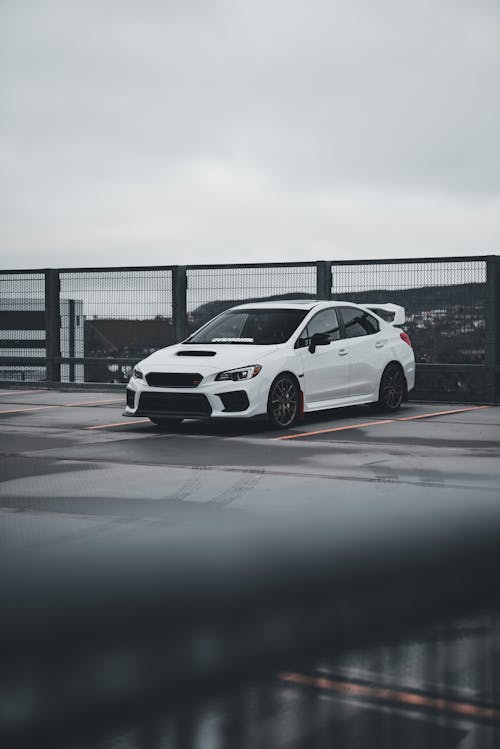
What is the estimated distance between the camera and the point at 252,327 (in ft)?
50.4

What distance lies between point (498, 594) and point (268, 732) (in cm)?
226

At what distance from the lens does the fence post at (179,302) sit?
891 inches

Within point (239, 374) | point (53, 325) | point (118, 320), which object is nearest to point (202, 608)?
point (239, 374)

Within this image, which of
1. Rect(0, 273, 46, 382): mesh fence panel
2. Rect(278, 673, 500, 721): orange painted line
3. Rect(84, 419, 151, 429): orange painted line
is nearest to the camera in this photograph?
Rect(278, 673, 500, 721): orange painted line

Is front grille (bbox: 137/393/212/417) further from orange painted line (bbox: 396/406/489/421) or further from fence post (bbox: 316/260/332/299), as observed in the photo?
fence post (bbox: 316/260/332/299)

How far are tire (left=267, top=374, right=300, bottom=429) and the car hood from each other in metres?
0.40

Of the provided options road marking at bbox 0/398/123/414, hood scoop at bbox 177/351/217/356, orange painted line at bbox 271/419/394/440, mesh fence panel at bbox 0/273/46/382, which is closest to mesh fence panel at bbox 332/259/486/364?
orange painted line at bbox 271/419/394/440

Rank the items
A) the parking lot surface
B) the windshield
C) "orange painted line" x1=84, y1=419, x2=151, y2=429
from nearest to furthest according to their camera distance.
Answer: the parking lot surface → the windshield → "orange painted line" x1=84, y1=419, x2=151, y2=429

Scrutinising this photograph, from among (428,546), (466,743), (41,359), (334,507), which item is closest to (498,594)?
(428,546)

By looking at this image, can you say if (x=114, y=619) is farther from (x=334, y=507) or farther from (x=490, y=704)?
(x=334, y=507)

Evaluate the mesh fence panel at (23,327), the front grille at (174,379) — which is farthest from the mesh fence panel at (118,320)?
the front grille at (174,379)

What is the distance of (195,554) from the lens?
6590mm

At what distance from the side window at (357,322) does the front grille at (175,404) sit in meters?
2.93

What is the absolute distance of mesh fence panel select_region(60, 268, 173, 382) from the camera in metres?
22.8
